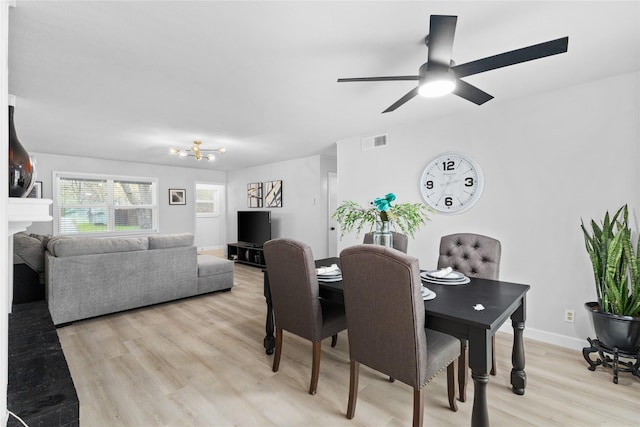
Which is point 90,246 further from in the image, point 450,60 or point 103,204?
point 450,60

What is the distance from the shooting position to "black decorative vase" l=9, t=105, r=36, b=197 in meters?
1.06

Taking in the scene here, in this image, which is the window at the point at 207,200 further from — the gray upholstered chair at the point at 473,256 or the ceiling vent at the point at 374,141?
the gray upholstered chair at the point at 473,256

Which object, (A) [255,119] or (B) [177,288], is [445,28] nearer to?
(A) [255,119]

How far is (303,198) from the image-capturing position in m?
5.93

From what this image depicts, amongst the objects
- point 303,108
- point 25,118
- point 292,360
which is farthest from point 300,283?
point 25,118

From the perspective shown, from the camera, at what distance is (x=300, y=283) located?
207 cm

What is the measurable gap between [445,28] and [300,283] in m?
1.67

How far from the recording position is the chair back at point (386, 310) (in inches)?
58.1

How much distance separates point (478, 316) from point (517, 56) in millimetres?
1326

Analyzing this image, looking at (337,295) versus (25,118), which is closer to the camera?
(337,295)

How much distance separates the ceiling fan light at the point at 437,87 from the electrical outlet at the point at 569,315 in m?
2.33

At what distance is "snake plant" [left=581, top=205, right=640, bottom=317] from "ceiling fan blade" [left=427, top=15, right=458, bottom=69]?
74.7 inches

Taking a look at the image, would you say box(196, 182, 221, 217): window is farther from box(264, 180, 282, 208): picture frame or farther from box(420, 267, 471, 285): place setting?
box(420, 267, 471, 285): place setting

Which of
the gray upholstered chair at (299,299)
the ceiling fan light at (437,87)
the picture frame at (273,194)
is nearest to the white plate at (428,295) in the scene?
the gray upholstered chair at (299,299)
